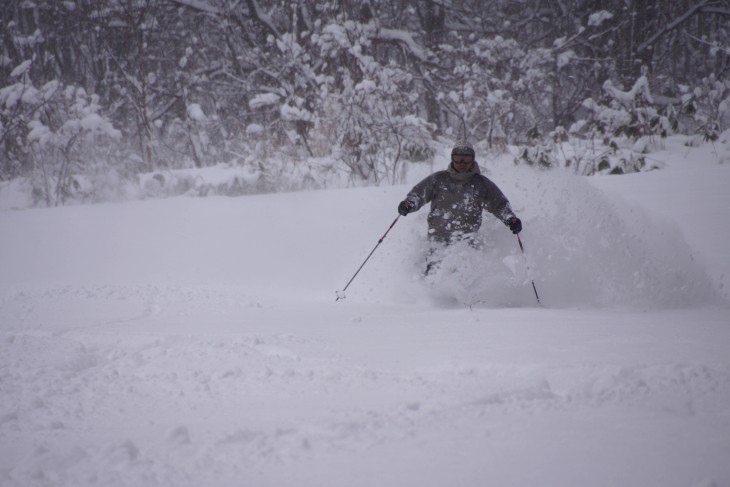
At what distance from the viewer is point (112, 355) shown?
2684 millimetres

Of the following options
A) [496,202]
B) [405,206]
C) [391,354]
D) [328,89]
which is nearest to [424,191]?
[405,206]

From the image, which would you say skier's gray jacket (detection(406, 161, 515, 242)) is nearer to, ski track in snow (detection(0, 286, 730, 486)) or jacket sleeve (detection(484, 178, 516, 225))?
jacket sleeve (detection(484, 178, 516, 225))

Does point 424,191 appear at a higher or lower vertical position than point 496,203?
higher

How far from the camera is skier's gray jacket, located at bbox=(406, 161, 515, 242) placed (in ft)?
14.1

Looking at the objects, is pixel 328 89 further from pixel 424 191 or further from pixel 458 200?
pixel 458 200

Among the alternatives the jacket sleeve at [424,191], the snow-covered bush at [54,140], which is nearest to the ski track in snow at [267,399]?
the jacket sleeve at [424,191]

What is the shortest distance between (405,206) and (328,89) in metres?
6.31

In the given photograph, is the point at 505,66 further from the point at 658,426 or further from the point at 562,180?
the point at 658,426

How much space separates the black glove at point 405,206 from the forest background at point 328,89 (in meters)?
3.77

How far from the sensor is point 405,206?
4273 millimetres

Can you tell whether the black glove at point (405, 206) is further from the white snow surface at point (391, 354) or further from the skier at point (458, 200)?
the white snow surface at point (391, 354)

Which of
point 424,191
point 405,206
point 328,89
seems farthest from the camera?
point 328,89

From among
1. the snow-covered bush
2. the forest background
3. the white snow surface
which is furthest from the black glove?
the snow-covered bush

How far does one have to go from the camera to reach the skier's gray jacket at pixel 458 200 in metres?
4.31
